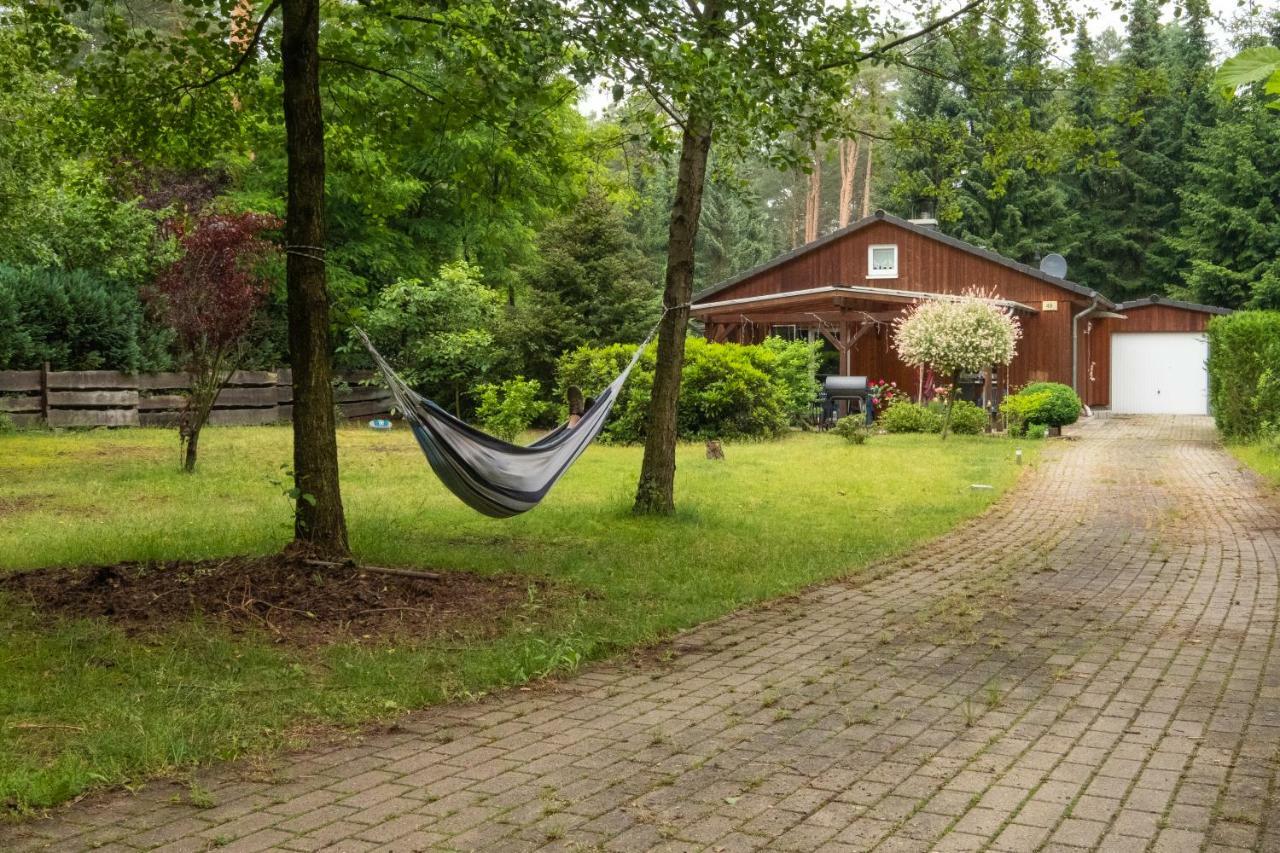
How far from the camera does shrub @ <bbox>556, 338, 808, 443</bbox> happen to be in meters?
17.9

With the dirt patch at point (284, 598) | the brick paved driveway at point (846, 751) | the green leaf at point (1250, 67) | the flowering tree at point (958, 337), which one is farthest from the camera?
the flowering tree at point (958, 337)

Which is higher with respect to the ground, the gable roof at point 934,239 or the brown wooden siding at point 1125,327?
the gable roof at point 934,239

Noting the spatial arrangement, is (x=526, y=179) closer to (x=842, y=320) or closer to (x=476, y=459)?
(x=476, y=459)

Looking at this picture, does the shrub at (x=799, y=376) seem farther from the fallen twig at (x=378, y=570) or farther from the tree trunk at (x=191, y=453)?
the fallen twig at (x=378, y=570)

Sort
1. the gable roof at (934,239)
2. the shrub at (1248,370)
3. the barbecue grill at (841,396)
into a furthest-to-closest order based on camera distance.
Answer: the gable roof at (934,239)
the barbecue grill at (841,396)
the shrub at (1248,370)

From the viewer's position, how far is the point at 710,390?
59.3 ft

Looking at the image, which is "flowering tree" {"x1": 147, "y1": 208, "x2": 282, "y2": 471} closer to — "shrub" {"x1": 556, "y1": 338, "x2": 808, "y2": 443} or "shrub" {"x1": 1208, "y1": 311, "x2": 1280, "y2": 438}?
"shrub" {"x1": 556, "y1": 338, "x2": 808, "y2": 443}

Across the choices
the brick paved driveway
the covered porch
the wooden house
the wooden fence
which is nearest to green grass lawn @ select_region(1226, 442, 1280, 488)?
the covered porch

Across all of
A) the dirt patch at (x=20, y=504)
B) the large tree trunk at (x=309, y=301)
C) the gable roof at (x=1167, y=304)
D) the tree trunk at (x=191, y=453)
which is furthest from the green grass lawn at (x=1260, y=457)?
the gable roof at (x=1167, y=304)

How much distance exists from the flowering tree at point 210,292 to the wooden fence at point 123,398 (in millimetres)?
3678

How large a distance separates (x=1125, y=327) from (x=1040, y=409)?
36.6ft

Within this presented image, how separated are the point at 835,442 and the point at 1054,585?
1070cm

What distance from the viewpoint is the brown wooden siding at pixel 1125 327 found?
28.4 metres

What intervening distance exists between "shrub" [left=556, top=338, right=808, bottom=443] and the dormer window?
840 cm
